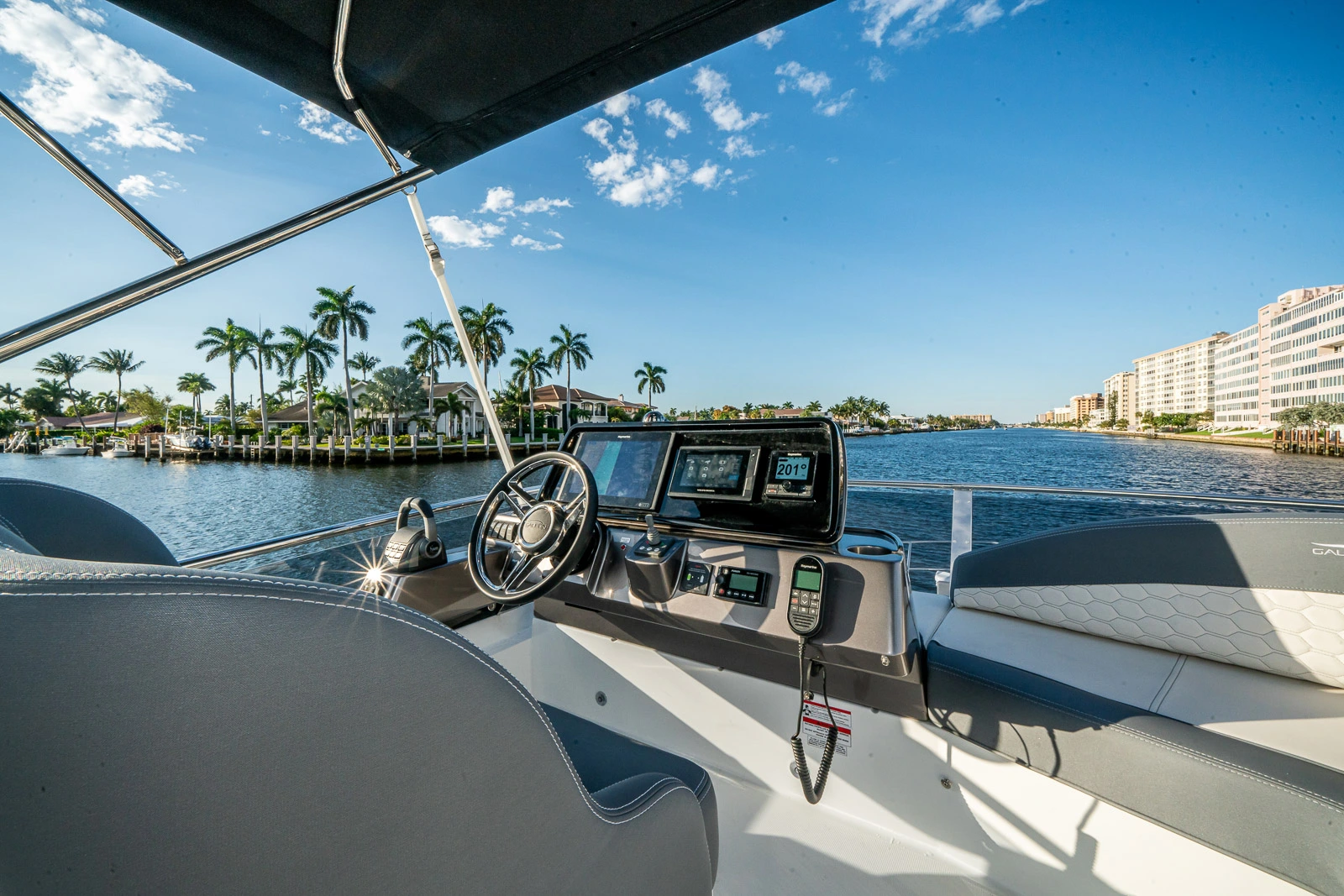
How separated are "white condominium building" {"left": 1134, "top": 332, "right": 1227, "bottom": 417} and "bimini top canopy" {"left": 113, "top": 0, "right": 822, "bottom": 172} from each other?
52.2m

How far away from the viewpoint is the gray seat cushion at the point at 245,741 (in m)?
0.34

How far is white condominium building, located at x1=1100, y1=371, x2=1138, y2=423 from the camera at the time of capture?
47531mm

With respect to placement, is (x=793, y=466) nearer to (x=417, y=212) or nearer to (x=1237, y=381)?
(x=417, y=212)

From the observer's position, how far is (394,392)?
113 feet

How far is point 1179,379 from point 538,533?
182 feet

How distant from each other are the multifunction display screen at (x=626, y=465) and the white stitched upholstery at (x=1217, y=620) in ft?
4.14

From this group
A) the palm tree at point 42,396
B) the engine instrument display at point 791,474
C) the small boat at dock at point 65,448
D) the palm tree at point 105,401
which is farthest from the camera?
the palm tree at point 105,401

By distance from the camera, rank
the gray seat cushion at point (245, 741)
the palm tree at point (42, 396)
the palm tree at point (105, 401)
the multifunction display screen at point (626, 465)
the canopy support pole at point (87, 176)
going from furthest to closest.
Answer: the palm tree at point (105, 401) < the palm tree at point (42, 396) < the multifunction display screen at point (626, 465) < the canopy support pole at point (87, 176) < the gray seat cushion at point (245, 741)

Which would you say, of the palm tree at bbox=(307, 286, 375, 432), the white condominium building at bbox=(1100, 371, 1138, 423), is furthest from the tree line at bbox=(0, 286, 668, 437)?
the white condominium building at bbox=(1100, 371, 1138, 423)

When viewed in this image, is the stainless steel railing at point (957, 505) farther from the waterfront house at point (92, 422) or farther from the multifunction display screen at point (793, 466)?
the waterfront house at point (92, 422)

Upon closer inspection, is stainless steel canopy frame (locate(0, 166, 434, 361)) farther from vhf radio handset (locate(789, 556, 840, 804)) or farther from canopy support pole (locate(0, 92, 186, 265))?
vhf radio handset (locate(789, 556, 840, 804))

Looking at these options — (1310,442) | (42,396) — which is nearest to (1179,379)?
(1310,442)

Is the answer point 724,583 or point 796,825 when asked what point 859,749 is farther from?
point 724,583

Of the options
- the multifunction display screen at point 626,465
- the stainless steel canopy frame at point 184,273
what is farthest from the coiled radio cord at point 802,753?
the stainless steel canopy frame at point 184,273
